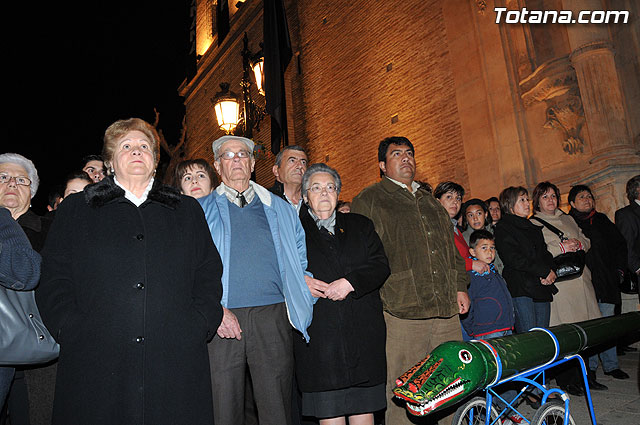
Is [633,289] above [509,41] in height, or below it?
below

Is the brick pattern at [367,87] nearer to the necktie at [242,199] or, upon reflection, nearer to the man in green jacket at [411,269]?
the man in green jacket at [411,269]

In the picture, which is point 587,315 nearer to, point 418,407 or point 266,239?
point 418,407

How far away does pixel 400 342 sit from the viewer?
11.9 feet

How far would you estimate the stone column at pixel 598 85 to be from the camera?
731cm

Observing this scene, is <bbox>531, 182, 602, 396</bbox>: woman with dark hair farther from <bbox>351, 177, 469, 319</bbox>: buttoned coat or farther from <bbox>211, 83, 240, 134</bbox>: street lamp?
<bbox>211, 83, 240, 134</bbox>: street lamp

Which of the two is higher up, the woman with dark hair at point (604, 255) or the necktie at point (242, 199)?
the necktie at point (242, 199)

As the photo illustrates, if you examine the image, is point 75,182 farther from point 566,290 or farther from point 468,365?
point 566,290

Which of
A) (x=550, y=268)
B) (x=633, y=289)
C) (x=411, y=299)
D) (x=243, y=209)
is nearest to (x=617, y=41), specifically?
(x=633, y=289)

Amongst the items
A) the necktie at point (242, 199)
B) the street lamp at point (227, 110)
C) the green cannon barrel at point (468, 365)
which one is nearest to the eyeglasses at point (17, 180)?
the necktie at point (242, 199)

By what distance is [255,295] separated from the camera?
302 cm

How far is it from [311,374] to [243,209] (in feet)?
3.92

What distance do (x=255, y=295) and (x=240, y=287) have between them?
0.35 feet

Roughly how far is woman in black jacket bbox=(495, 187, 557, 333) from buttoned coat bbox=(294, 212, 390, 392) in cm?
218

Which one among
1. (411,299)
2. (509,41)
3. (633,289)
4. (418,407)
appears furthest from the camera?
(509,41)
